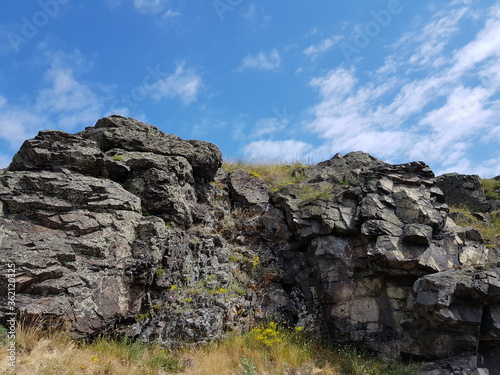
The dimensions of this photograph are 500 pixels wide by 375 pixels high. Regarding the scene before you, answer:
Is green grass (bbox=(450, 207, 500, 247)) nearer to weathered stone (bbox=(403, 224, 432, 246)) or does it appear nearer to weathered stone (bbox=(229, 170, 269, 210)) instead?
weathered stone (bbox=(403, 224, 432, 246))

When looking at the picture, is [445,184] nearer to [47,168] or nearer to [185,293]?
[185,293]

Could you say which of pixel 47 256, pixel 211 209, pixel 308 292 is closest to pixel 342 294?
pixel 308 292

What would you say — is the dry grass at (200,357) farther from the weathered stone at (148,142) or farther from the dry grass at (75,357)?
the weathered stone at (148,142)

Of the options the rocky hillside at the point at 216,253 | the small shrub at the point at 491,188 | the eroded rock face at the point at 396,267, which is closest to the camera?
the rocky hillside at the point at 216,253

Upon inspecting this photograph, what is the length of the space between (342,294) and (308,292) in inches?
42.5

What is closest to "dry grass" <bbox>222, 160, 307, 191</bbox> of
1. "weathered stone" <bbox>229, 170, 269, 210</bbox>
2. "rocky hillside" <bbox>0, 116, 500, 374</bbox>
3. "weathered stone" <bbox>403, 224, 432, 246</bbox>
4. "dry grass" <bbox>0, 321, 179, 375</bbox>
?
"weathered stone" <bbox>229, 170, 269, 210</bbox>

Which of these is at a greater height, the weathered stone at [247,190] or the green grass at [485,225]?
the weathered stone at [247,190]

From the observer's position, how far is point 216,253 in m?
9.95

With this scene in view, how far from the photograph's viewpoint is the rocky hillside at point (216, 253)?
7.23 metres

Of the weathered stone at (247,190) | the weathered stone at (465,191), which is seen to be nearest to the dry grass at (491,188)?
the weathered stone at (465,191)

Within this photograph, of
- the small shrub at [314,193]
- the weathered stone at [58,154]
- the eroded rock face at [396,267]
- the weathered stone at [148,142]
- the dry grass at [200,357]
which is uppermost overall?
the weathered stone at [148,142]

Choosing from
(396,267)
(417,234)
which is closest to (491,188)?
(417,234)

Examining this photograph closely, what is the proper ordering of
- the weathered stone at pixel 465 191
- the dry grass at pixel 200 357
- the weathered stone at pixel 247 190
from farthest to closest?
the weathered stone at pixel 465 191, the weathered stone at pixel 247 190, the dry grass at pixel 200 357

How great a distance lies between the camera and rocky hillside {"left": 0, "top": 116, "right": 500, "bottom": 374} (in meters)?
7.23
